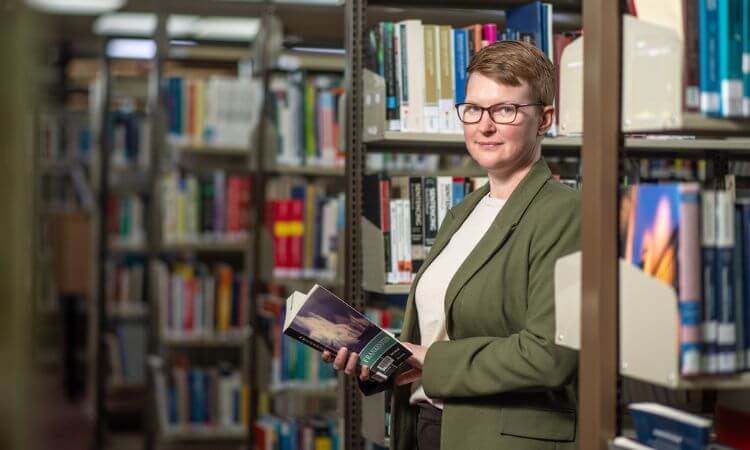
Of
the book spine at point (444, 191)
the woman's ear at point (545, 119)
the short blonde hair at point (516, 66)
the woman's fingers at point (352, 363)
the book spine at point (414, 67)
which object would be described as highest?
the book spine at point (414, 67)

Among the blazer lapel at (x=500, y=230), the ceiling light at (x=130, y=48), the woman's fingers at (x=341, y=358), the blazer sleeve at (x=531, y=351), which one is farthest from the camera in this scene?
the ceiling light at (x=130, y=48)

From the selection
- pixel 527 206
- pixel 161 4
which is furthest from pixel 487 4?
pixel 161 4

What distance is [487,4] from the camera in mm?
3062

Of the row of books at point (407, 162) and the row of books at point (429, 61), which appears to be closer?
the row of books at point (429, 61)

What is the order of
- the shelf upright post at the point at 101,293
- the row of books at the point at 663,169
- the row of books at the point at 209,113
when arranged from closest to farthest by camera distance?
the row of books at the point at 663,169 → the row of books at the point at 209,113 → the shelf upright post at the point at 101,293

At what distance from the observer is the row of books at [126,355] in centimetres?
650

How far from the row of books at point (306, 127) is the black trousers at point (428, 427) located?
2516 millimetres

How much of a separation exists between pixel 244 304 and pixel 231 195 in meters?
0.63

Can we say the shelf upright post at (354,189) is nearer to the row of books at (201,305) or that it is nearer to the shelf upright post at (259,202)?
the shelf upright post at (259,202)

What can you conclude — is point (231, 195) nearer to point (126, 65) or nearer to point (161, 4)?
point (161, 4)

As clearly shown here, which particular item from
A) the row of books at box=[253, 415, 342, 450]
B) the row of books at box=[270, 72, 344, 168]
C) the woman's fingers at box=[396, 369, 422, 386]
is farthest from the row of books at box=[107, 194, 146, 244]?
the woman's fingers at box=[396, 369, 422, 386]

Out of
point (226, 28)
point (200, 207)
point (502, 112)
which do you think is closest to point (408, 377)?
point (502, 112)

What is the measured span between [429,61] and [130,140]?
4.48 m

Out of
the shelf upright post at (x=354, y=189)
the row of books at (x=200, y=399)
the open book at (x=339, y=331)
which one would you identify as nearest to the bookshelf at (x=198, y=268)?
the row of books at (x=200, y=399)
